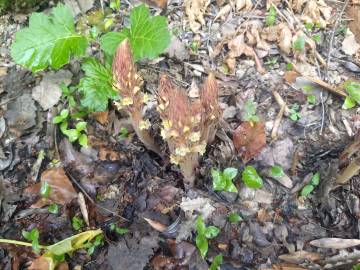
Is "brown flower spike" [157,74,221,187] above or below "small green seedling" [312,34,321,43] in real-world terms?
above

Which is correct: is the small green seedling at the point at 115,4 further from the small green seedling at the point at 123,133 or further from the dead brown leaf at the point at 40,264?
the dead brown leaf at the point at 40,264

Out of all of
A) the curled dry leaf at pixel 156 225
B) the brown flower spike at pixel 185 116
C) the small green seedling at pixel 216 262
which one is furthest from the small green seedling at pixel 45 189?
the small green seedling at pixel 216 262

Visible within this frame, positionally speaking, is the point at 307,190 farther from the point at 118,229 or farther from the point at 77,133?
the point at 77,133

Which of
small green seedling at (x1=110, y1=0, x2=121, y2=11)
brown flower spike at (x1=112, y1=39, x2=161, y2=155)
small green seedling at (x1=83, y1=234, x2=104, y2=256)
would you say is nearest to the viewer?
brown flower spike at (x1=112, y1=39, x2=161, y2=155)

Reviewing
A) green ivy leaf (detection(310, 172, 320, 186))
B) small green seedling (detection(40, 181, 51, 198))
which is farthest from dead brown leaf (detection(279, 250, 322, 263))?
small green seedling (detection(40, 181, 51, 198))

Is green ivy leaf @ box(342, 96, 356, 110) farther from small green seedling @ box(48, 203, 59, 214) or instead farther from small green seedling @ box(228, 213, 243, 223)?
small green seedling @ box(48, 203, 59, 214)

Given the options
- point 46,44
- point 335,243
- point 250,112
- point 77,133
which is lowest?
point 335,243

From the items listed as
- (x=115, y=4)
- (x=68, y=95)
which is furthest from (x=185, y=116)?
(x=115, y=4)

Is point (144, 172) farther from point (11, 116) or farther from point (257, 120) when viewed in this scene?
point (11, 116)
